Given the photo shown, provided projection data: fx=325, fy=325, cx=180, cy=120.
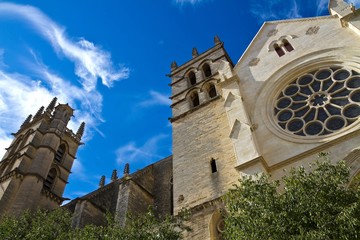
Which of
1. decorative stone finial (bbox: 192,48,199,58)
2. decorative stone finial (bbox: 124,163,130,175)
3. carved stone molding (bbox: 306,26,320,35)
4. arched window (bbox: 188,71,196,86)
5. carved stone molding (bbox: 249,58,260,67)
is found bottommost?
decorative stone finial (bbox: 124,163,130,175)

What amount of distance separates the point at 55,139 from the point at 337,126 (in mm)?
19865

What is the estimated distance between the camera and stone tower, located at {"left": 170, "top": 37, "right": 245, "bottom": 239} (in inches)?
404

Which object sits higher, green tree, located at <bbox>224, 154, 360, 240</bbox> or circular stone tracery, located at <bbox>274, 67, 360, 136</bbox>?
circular stone tracery, located at <bbox>274, 67, 360, 136</bbox>

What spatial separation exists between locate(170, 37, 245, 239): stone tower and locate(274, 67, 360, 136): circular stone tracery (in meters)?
2.24

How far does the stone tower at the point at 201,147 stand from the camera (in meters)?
10.3

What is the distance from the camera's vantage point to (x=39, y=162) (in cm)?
2141

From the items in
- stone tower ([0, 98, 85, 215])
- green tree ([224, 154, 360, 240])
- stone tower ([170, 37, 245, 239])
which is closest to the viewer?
green tree ([224, 154, 360, 240])

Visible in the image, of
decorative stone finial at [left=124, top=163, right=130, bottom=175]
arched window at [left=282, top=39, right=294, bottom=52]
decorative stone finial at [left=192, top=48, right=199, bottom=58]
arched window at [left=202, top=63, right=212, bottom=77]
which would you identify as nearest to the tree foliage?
decorative stone finial at [left=124, top=163, right=130, bottom=175]

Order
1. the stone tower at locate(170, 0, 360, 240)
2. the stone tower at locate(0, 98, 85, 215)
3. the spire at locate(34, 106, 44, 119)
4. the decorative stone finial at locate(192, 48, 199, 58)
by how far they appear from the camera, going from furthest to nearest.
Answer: the spire at locate(34, 106, 44, 119)
the decorative stone finial at locate(192, 48, 199, 58)
the stone tower at locate(0, 98, 85, 215)
the stone tower at locate(170, 0, 360, 240)

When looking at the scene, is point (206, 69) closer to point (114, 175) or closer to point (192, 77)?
point (192, 77)

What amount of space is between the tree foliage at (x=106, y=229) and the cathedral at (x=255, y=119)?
5.75 feet

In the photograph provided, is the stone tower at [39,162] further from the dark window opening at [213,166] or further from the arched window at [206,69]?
the dark window opening at [213,166]

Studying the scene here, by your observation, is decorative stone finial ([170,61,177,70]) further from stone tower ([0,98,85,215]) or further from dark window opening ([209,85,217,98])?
stone tower ([0,98,85,215])

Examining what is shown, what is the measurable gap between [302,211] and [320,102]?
21.1 feet
